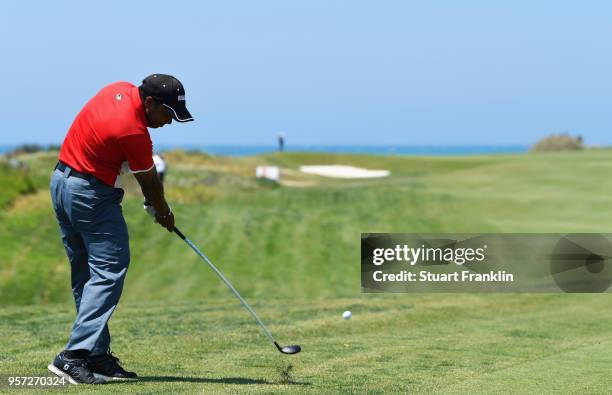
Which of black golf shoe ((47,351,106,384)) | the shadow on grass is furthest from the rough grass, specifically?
black golf shoe ((47,351,106,384))

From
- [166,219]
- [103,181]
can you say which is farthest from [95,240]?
[166,219]

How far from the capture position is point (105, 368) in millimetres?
7207

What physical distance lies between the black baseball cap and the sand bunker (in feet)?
161

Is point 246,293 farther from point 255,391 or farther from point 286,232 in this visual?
point 255,391

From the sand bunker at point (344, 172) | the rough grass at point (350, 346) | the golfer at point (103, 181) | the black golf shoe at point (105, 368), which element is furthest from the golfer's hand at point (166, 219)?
the sand bunker at point (344, 172)

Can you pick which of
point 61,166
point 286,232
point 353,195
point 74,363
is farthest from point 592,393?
point 353,195

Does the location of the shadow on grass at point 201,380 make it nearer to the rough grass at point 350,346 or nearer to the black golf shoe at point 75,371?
the rough grass at point 350,346

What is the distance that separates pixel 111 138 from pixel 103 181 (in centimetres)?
34

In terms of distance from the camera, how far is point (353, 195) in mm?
34406

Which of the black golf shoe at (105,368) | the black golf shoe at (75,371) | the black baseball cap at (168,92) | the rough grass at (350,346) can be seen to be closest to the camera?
the black baseball cap at (168,92)

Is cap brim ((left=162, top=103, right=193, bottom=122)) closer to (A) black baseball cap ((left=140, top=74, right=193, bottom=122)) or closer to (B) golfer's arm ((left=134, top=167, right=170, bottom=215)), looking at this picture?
(A) black baseball cap ((left=140, top=74, right=193, bottom=122))

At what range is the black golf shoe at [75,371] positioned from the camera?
696cm

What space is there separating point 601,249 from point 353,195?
1386cm

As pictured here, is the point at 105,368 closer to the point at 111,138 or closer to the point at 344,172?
the point at 111,138
